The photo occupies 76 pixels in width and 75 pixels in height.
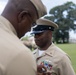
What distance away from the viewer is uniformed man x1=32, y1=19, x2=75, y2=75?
382cm

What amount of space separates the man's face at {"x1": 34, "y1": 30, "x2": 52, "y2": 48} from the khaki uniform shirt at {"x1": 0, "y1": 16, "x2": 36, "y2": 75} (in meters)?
2.59

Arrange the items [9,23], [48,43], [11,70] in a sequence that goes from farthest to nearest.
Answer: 1. [48,43]
2. [9,23]
3. [11,70]

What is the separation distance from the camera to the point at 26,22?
1.80 metres

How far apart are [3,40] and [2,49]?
0.05 m

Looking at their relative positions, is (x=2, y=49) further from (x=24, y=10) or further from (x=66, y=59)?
(x=66, y=59)

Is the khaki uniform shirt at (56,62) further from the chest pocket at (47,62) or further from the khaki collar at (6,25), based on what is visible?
the khaki collar at (6,25)

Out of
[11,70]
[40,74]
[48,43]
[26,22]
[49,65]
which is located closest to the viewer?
[11,70]

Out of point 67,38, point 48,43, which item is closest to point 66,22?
point 67,38

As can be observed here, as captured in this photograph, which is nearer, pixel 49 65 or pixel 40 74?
pixel 40 74

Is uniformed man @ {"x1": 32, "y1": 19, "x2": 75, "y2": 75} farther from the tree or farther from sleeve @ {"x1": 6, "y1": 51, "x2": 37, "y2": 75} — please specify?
the tree

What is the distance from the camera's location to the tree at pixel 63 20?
7731cm

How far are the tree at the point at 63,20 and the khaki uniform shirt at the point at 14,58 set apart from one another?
73.6 meters

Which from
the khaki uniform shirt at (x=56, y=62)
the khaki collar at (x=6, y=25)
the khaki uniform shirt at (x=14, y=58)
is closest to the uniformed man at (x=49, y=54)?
the khaki uniform shirt at (x=56, y=62)

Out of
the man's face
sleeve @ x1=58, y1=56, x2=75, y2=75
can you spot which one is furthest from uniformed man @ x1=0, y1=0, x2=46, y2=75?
the man's face
